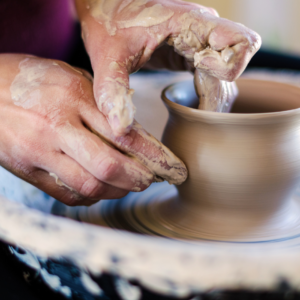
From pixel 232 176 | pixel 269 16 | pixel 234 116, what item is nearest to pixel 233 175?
pixel 232 176

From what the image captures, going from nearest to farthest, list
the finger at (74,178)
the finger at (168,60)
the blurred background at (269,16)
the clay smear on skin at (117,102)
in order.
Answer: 1. the clay smear on skin at (117,102)
2. the finger at (74,178)
3. the finger at (168,60)
4. the blurred background at (269,16)

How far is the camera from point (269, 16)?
3436 millimetres

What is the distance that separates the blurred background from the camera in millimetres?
3342

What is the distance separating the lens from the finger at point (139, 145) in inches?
29.6

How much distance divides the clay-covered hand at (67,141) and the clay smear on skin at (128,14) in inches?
5.6

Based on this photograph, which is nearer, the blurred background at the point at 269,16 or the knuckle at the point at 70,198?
the knuckle at the point at 70,198

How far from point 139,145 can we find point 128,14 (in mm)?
319

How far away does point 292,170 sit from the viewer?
838mm

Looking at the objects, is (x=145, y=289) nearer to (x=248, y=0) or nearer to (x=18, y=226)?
(x=18, y=226)

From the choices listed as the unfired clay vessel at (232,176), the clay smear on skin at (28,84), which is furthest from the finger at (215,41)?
the clay smear on skin at (28,84)

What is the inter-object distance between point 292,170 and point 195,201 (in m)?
0.25

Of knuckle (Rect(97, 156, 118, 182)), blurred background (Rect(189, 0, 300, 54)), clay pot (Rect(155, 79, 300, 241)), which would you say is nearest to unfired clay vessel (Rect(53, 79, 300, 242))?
clay pot (Rect(155, 79, 300, 241))

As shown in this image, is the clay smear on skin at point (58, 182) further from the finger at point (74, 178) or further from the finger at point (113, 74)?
the finger at point (113, 74)

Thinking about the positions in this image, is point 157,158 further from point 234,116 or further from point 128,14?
point 128,14
